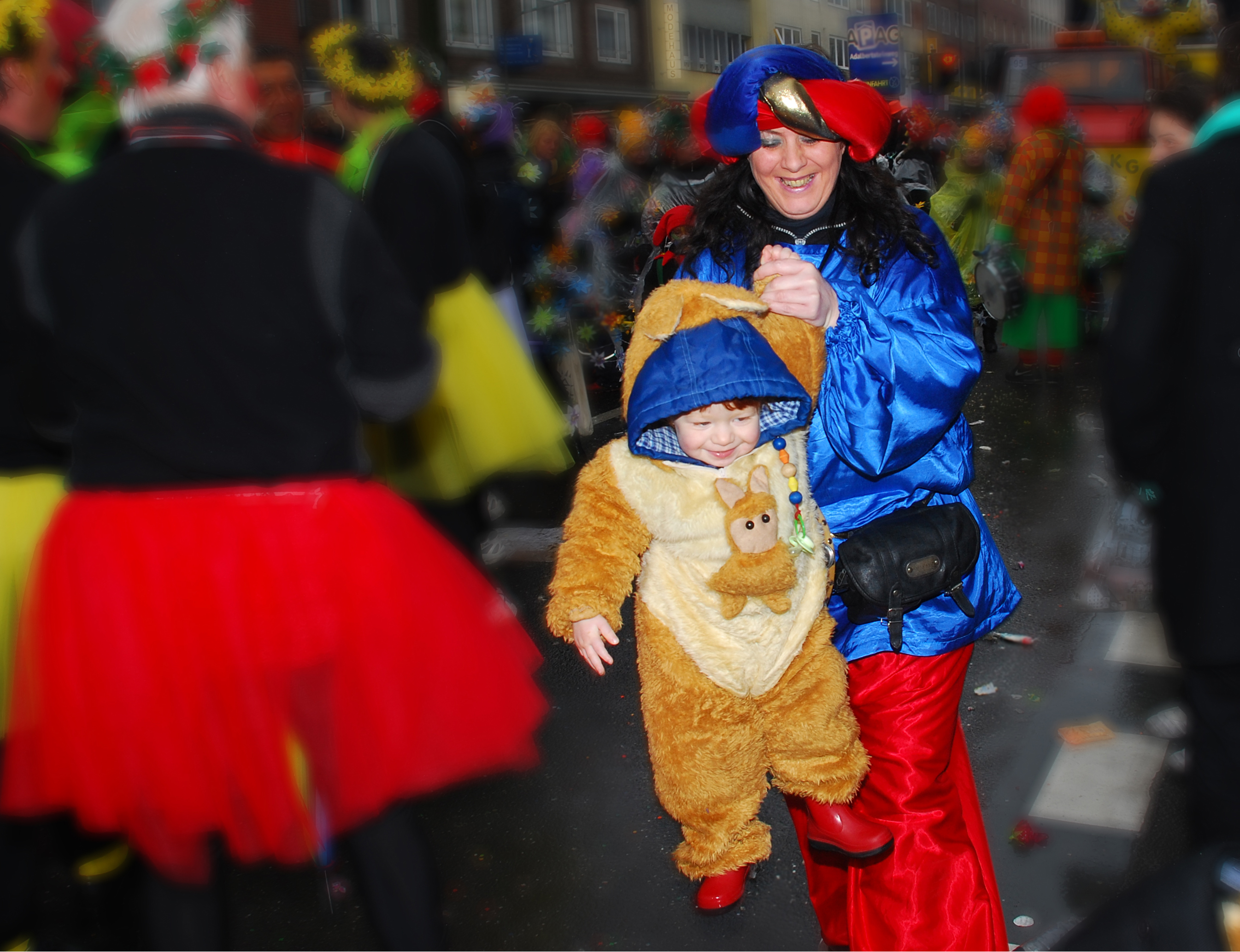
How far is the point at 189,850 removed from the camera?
6.84 ft

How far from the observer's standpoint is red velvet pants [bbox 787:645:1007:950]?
2.40 metres

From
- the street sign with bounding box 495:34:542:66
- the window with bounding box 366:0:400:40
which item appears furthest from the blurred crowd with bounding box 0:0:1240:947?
the window with bounding box 366:0:400:40

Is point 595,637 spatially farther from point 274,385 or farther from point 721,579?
point 274,385

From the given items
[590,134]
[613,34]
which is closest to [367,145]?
[590,134]

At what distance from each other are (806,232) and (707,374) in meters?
0.47

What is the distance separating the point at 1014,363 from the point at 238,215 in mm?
8999

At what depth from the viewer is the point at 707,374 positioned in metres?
2.16

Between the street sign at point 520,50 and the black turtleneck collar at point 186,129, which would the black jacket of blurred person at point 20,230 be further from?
the street sign at point 520,50

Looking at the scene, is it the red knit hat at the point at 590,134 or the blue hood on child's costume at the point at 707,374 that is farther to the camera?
the red knit hat at the point at 590,134

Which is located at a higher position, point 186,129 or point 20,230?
point 186,129

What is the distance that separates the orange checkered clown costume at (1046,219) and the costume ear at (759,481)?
7.00 metres

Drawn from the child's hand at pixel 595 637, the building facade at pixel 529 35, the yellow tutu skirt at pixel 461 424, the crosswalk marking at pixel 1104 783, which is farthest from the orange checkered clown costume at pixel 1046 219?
the building facade at pixel 529 35

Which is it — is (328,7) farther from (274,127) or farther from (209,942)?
(209,942)

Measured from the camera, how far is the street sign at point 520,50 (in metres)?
26.2
